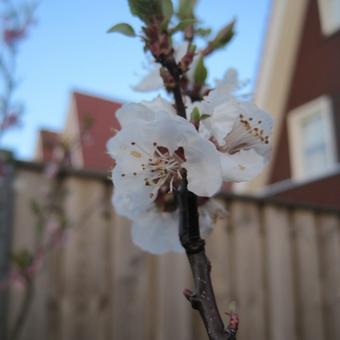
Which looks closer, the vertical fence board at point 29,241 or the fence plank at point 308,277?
the vertical fence board at point 29,241

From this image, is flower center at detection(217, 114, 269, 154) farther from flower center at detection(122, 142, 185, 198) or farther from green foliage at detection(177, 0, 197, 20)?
green foliage at detection(177, 0, 197, 20)

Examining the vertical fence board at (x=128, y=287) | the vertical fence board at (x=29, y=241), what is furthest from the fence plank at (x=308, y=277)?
the vertical fence board at (x=29, y=241)

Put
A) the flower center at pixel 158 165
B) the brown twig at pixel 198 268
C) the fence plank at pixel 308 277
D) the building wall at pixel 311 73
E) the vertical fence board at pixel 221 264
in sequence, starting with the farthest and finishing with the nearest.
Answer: the building wall at pixel 311 73, the fence plank at pixel 308 277, the vertical fence board at pixel 221 264, the flower center at pixel 158 165, the brown twig at pixel 198 268

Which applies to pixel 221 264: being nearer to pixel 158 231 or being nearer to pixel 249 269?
pixel 249 269

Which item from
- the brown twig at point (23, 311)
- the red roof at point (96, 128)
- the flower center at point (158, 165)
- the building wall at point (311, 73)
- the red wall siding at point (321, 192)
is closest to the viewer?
the flower center at point (158, 165)

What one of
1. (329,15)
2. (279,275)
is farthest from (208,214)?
(329,15)

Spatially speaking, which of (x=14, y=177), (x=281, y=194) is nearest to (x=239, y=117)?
(x=14, y=177)

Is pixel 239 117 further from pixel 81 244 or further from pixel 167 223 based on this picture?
pixel 81 244

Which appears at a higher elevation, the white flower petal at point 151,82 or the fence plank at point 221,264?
the white flower petal at point 151,82

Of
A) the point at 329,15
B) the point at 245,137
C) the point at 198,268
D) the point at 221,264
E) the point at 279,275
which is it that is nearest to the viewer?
the point at 198,268

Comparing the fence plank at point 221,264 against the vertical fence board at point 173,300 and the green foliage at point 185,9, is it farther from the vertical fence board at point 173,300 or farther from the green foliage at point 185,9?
the green foliage at point 185,9
